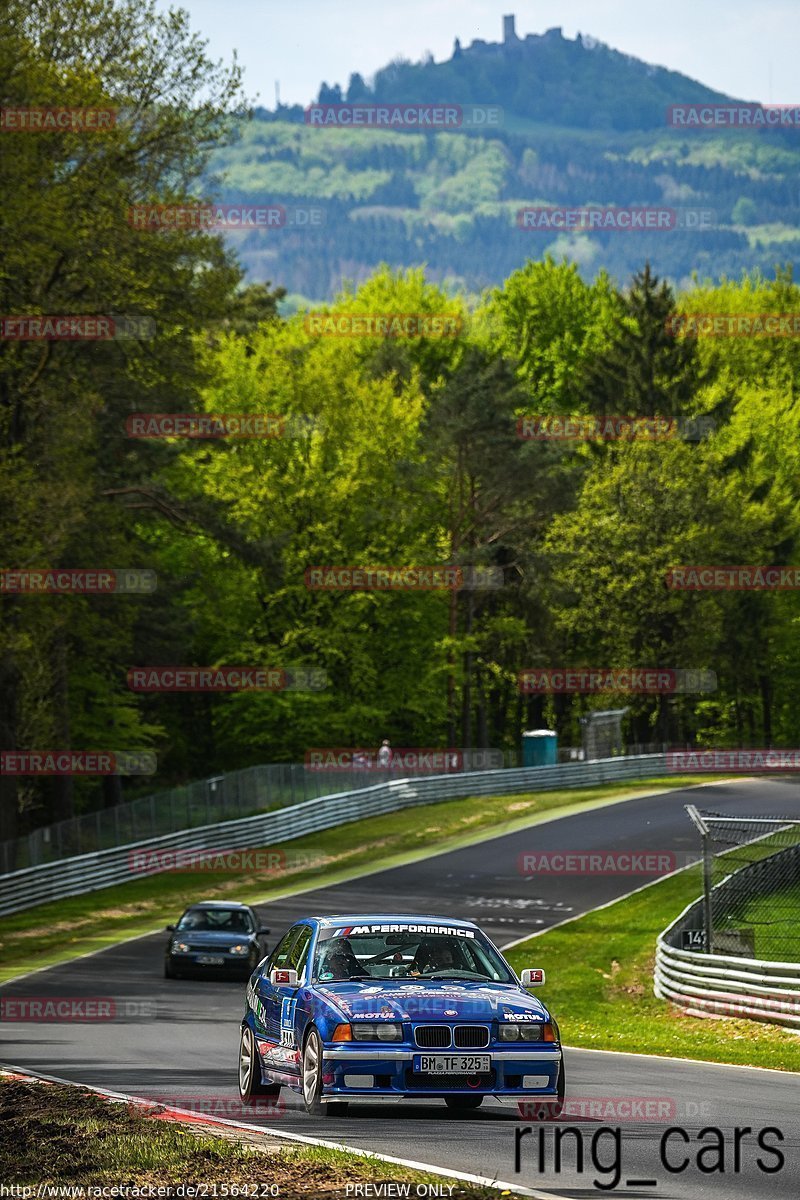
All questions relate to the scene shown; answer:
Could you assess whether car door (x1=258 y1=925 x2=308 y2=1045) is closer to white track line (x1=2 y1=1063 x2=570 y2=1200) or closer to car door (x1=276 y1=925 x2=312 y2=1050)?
car door (x1=276 y1=925 x2=312 y2=1050)

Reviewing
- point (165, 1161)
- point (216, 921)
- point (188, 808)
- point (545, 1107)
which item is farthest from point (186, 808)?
point (165, 1161)

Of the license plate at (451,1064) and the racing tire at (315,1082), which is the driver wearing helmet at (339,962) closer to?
the racing tire at (315,1082)

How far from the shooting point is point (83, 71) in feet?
120

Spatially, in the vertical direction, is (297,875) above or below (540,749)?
below

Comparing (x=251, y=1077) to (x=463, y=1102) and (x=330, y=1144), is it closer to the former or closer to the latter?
(x=463, y=1102)

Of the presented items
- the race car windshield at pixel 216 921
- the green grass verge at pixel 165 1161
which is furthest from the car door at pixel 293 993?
the race car windshield at pixel 216 921

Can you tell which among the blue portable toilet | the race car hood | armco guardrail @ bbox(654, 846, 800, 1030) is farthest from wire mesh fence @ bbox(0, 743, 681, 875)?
the race car hood

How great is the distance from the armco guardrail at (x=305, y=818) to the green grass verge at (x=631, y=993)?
43.2 ft

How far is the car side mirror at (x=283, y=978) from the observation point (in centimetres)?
1205

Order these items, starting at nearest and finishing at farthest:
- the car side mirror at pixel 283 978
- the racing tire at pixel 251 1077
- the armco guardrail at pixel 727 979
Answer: the car side mirror at pixel 283 978 < the racing tire at pixel 251 1077 < the armco guardrail at pixel 727 979

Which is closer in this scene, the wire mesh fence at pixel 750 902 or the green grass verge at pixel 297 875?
the wire mesh fence at pixel 750 902

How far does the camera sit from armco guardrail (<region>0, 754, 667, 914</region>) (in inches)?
1580

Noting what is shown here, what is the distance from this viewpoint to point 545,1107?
1162cm

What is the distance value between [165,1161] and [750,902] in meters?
17.2
